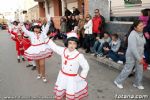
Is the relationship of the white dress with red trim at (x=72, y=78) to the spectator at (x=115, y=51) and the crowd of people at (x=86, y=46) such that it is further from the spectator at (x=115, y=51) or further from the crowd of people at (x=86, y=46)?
the spectator at (x=115, y=51)

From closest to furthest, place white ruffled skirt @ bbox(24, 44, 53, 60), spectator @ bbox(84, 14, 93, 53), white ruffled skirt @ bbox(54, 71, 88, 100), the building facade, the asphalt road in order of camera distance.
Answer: white ruffled skirt @ bbox(54, 71, 88, 100) < the asphalt road < white ruffled skirt @ bbox(24, 44, 53, 60) < the building facade < spectator @ bbox(84, 14, 93, 53)

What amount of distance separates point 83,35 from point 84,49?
636mm

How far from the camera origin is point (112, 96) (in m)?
6.29

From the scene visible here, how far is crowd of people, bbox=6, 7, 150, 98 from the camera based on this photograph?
15.9 feet

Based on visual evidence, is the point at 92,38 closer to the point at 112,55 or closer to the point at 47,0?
the point at 112,55

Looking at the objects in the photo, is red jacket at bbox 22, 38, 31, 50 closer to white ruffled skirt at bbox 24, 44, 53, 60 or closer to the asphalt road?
the asphalt road

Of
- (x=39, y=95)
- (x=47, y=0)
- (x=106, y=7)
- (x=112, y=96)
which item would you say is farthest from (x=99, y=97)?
(x=47, y=0)

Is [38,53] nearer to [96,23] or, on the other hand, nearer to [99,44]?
[99,44]

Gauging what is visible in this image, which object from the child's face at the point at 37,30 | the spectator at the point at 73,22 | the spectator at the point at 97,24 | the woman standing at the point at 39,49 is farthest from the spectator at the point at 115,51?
the spectator at the point at 73,22

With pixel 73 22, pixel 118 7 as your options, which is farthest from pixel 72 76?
pixel 73 22

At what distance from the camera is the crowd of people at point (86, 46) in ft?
15.9

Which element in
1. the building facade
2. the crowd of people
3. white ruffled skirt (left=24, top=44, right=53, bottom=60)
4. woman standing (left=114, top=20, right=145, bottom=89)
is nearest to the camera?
the crowd of people

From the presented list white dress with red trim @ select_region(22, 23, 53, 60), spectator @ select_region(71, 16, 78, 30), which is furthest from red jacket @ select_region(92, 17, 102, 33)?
white dress with red trim @ select_region(22, 23, 53, 60)

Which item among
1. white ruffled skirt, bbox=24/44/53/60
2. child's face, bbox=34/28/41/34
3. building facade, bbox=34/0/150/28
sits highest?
building facade, bbox=34/0/150/28
